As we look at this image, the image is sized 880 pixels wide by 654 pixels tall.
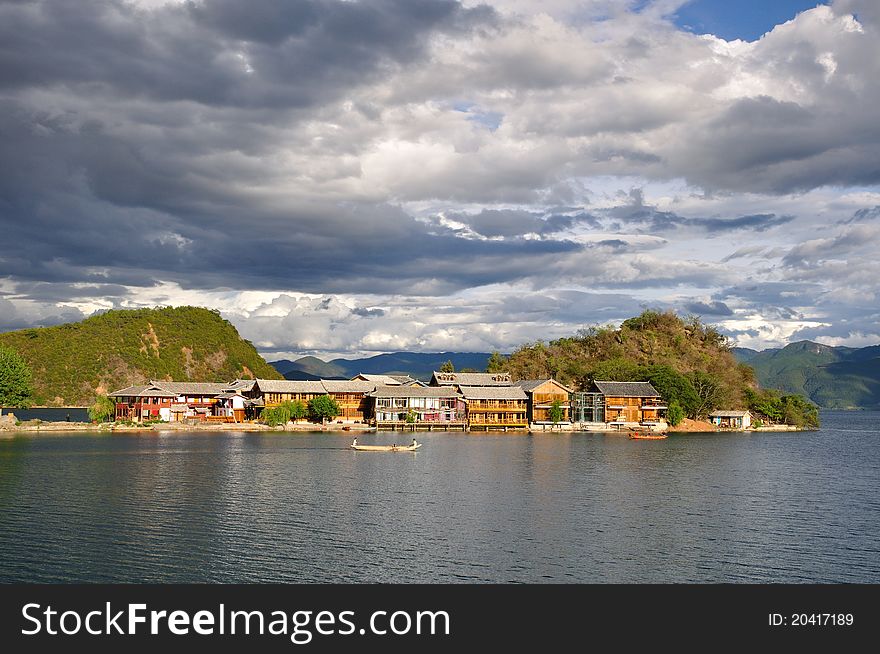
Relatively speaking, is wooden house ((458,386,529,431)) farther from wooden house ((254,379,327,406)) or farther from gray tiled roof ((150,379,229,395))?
gray tiled roof ((150,379,229,395))

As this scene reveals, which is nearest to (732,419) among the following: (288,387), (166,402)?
(288,387)

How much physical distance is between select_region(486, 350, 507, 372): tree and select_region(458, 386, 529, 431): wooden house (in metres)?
42.0

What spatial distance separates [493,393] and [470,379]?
14.3 m

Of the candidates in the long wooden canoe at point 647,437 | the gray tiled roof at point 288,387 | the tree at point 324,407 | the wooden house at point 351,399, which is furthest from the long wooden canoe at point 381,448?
the gray tiled roof at point 288,387

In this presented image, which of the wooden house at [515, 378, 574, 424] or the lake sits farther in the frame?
the wooden house at [515, 378, 574, 424]

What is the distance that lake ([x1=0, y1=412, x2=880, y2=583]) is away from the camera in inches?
1345

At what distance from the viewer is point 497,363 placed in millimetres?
185000

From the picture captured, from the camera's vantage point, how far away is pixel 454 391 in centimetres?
13800

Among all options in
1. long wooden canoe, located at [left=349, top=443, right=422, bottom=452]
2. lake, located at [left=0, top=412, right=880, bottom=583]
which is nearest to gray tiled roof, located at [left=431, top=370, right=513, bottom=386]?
long wooden canoe, located at [left=349, top=443, right=422, bottom=452]

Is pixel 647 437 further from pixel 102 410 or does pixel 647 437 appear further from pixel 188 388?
pixel 102 410

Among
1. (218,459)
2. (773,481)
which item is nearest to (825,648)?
(773,481)

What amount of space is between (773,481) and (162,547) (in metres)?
50.2

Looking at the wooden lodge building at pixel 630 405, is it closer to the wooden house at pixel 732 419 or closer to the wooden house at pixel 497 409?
the wooden house at pixel 732 419

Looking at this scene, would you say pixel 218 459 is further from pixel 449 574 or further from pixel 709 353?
pixel 709 353
